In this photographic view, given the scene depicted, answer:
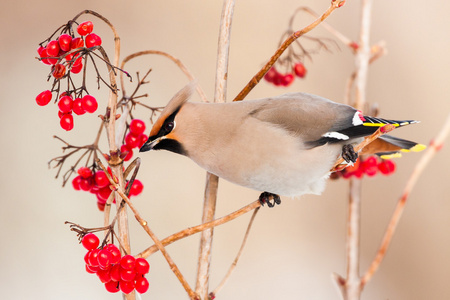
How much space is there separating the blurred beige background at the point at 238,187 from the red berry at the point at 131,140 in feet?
2.87

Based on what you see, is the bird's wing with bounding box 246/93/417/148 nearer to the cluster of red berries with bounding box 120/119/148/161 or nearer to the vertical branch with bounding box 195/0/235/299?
the vertical branch with bounding box 195/0/235/299

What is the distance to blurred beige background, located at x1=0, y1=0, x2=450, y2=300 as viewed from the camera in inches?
71.1

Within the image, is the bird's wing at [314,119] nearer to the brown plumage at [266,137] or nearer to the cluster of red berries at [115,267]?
the brown plumage at [266,137]

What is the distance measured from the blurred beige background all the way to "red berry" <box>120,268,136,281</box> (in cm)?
106

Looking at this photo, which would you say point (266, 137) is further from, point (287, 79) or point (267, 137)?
point (287, 79)

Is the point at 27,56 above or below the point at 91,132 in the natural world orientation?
above

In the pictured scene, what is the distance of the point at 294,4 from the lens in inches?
78.5

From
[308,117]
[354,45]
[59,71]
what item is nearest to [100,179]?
[59,71]

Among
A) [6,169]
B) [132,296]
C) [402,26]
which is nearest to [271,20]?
[402,26]

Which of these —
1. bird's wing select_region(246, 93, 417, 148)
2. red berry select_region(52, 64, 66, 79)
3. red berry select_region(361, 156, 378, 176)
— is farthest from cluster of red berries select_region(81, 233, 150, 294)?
red berry select_region(361, 156, 378, 176)

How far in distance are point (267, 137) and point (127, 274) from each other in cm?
39

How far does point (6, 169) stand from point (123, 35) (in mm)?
621

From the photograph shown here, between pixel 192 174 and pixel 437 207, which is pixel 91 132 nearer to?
pixel 192 174

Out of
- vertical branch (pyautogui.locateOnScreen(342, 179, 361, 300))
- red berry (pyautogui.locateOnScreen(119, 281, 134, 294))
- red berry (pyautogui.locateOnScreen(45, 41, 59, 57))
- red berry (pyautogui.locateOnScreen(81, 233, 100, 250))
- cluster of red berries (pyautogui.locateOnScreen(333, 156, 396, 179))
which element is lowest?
red berry (pyautogui.locateOnScreen(119, 281, 134, 294))
